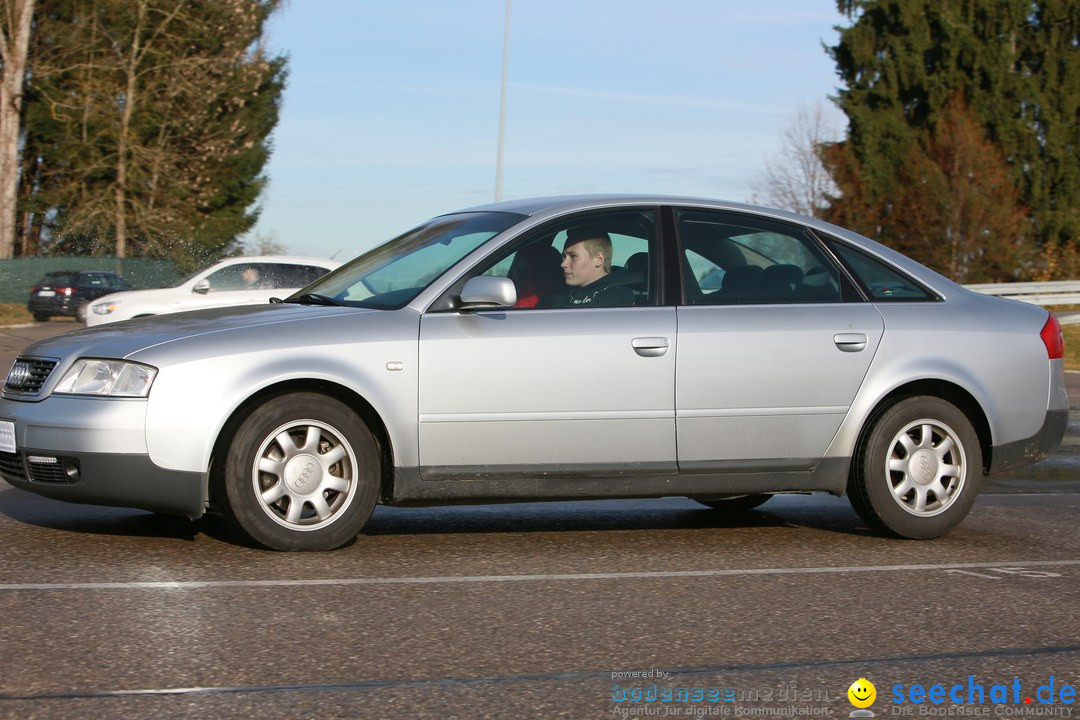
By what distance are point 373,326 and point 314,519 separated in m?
0.87

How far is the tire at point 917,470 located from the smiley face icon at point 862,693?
2.61 m

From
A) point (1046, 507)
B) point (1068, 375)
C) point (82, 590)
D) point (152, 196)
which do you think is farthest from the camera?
point (152, 196)

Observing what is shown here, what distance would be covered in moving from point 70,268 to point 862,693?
3851 cm

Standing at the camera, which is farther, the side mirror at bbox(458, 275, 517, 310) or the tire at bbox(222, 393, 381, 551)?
the side mirror at bbox(458, 275, 517, 310)

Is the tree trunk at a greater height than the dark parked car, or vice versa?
the tree trunk

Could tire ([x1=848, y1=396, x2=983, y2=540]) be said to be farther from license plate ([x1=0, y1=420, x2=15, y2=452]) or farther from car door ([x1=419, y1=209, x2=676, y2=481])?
license plate ([x1=0, y1=420, x2=15, y2=452])

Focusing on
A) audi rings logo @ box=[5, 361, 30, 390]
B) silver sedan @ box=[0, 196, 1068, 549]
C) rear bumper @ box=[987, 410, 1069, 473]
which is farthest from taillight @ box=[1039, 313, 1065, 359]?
audi rings logo @ box=[5, 361, 30, 390]

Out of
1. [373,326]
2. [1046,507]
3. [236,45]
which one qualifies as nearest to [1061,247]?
[236,45]

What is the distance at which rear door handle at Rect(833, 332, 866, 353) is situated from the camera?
6734 mm

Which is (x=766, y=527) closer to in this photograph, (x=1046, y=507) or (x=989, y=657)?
(x=1046, y=507)

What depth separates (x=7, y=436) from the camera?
6121 millimetres

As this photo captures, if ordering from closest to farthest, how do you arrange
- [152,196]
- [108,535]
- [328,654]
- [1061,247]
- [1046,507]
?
[328,654] → [108,535] → [1046,507] → [152,196] → [1061,247]

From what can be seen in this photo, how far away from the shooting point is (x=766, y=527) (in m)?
7.34

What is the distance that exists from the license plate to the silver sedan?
0.02 metres
